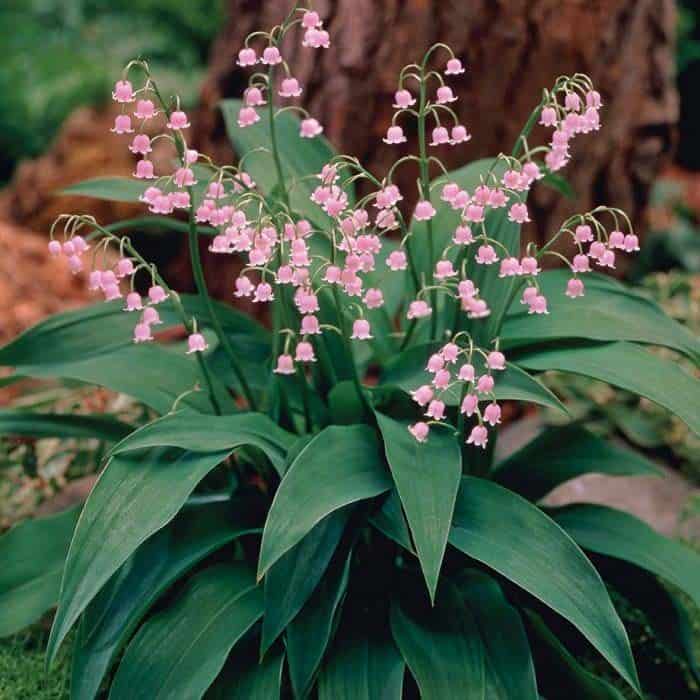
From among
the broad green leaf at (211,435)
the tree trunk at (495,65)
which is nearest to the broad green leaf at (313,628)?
the broad green leaf at (211,435)

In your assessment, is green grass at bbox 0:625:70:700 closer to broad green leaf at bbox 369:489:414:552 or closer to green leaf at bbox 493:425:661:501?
broad green leaf at bbox 369:489:414:552

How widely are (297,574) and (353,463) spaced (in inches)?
8.9

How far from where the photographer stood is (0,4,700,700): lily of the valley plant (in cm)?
189

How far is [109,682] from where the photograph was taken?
2311 millimetres

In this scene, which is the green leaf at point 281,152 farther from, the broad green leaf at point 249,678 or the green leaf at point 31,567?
the broad green leaf at point 249,678

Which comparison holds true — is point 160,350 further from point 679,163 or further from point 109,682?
point 679,163

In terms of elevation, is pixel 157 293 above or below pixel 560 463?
above

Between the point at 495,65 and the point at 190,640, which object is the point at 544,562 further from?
the point at 495,65

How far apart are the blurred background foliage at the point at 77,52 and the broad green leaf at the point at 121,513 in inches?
162

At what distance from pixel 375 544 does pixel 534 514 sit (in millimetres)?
375

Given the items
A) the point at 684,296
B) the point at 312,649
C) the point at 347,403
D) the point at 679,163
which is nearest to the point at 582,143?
the point at 684,296

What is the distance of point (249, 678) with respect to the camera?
2016mm

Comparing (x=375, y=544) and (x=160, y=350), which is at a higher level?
(x=160, y=350)

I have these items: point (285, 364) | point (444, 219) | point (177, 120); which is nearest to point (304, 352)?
point (285, 364)
